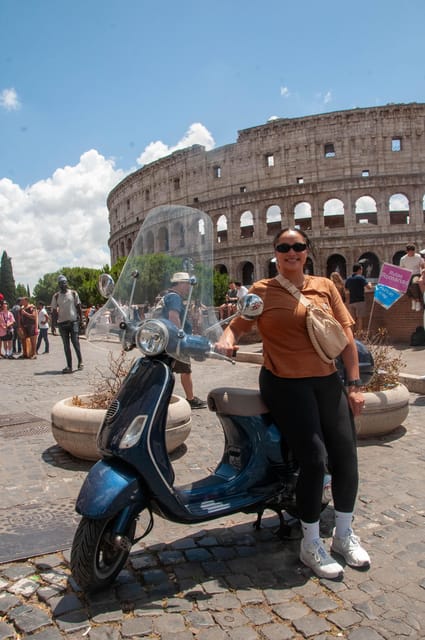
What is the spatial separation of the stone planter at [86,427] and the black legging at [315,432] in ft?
5.79

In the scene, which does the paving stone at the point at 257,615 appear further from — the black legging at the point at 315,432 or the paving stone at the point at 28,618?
the paving stone at the point at 28,618

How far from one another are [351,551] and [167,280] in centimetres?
181

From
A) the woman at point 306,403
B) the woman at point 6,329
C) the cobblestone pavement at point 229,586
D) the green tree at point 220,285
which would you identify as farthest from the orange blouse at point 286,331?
the green tree at point 220,285

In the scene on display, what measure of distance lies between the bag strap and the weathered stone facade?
39.6 meters

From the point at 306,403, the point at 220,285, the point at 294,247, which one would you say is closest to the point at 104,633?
the point at 306,403

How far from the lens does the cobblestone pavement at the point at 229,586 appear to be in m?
2.24

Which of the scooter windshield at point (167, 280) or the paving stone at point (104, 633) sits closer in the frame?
the paving stone at point (104, 633)

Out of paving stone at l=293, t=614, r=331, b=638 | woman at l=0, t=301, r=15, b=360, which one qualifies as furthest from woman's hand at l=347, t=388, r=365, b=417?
woman at l=0, t=301, r=15, b=360

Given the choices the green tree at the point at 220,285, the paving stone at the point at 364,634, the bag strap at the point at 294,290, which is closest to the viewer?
the paving stone at the point at 364,634

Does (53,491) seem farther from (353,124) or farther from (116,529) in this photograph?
(353,124)

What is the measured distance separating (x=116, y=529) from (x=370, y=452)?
2.99 m

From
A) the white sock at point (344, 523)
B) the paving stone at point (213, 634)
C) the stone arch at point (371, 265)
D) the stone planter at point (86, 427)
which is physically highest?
the stone arch at point (371, 265)

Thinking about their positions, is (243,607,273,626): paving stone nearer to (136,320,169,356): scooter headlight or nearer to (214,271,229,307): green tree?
(136,320,169,356): scooter headlight

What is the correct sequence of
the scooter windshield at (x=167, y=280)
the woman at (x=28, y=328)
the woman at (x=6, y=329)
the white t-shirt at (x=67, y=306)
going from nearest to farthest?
the scooter windshield at (x=167, y=280) < the white t-shirt at (x=67, y=306) < the woman at (x=28, y=328) < the woman at (x=6, y=329)
